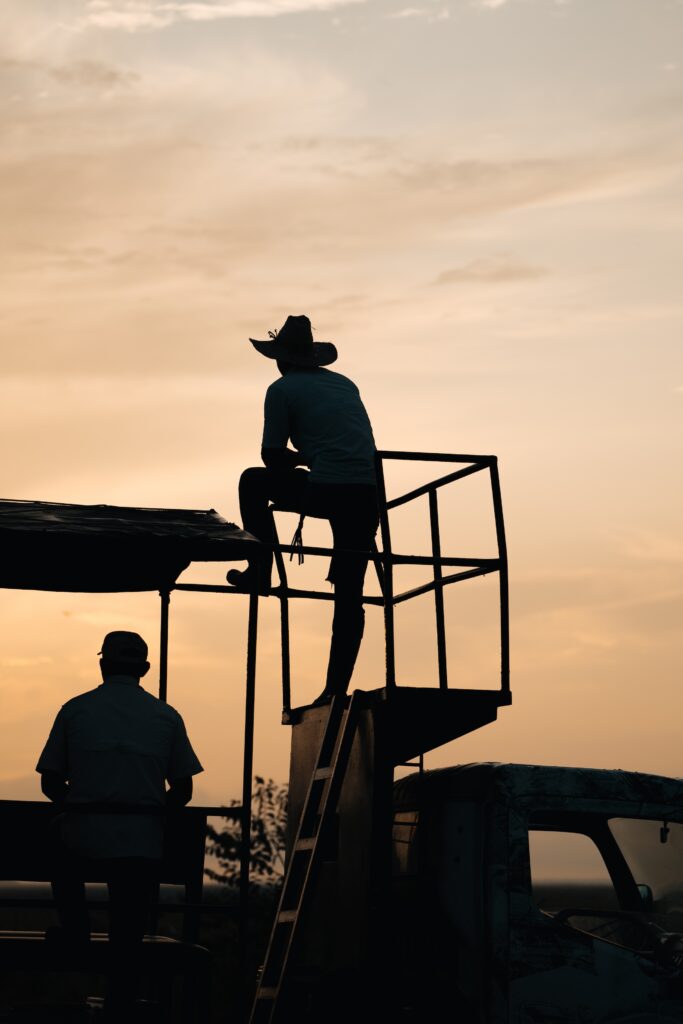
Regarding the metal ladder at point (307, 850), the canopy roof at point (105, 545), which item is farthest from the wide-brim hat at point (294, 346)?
the metal ladder at point (307, 850)

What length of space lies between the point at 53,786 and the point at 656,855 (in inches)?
131

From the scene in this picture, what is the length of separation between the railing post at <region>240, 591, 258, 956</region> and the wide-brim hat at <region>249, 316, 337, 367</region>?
87.7 inches

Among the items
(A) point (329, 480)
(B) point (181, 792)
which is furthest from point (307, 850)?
(A) point (329, 480)

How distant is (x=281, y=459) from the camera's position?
36.8 ft

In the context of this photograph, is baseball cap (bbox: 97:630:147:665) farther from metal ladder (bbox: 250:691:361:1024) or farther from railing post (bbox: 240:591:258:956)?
metal ladder (bbox: 250:691:361:1024)

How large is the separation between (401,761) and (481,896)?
194 cm

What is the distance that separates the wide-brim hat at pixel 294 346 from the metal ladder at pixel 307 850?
2664 mm

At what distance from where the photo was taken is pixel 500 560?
10.3 meters

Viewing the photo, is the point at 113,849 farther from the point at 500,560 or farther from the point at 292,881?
the point at 500,560

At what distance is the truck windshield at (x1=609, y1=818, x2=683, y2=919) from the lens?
8195 mm

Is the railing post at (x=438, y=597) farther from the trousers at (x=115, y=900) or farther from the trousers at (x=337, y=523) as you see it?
the trousers at (x=115, y=900)

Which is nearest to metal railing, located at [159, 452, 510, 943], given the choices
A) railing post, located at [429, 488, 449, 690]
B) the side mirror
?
railing post, located at [429, 488, 449, 690]

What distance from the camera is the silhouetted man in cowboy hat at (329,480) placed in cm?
1091

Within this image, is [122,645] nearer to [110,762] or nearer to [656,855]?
[110,762]
